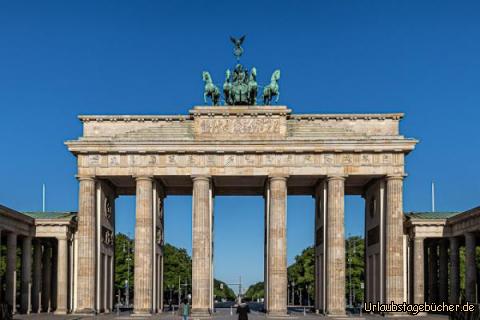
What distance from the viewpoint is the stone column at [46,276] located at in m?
87.2

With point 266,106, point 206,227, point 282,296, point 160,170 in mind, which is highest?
point 266,106

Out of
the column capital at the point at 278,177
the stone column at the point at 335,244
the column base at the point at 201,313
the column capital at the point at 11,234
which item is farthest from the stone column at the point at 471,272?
the column capital at the point at 11,234

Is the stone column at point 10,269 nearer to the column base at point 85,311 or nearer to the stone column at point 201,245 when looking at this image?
the column base at point 85,311

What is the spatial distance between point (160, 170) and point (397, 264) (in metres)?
23.7

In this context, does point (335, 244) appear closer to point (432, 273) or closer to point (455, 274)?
point (455, 274)

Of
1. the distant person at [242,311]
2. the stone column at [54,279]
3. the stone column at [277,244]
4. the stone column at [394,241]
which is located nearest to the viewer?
the distant person at [242,311]

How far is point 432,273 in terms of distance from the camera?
93250mm

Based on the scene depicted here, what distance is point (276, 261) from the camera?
8056cm

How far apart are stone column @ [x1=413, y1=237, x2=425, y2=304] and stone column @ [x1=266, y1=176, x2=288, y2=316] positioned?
41.6 ft

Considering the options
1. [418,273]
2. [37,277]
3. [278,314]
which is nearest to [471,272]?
[418,273]

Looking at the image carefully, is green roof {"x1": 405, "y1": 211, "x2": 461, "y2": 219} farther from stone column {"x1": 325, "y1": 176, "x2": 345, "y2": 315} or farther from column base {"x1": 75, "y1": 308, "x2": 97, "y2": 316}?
column base {"x1": 75, "y1": 308, "x2": 97, "y2": 316}

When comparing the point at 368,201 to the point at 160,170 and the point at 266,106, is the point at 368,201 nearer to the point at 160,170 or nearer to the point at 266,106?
the point at 266,106

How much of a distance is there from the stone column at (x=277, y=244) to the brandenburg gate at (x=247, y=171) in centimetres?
9

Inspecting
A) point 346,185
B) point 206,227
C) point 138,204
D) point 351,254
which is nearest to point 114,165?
point 138,204
